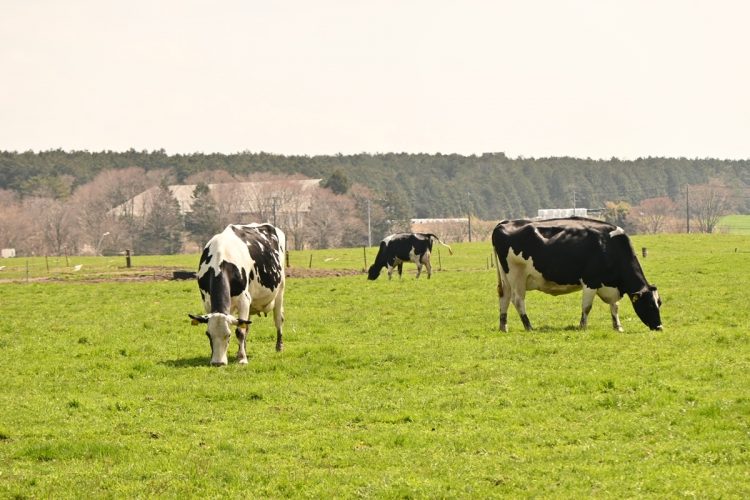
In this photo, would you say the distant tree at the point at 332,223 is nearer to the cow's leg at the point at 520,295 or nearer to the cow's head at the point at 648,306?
the cow's leg at the point at 520,295

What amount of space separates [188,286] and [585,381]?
1169 inches

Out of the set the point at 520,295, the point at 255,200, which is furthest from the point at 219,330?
the point at 255,200

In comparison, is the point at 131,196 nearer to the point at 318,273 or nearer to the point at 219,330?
the point at 318,273

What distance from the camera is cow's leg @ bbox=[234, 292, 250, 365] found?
20266mm

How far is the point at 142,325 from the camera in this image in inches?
1108

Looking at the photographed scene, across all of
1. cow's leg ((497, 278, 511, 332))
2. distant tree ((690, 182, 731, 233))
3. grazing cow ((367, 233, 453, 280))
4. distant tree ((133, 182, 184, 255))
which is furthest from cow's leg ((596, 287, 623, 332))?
distant tree ((690, 182, 731, 233))

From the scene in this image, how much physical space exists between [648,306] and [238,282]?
9602mm

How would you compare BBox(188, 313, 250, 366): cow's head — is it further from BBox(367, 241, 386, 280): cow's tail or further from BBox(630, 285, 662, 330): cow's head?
BBox(367, 241, 386, 280): cow's tail

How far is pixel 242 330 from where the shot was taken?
2031 centimetres

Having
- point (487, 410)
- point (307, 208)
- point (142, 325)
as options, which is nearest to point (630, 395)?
point (487, 410)

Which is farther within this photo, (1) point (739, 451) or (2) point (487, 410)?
(2) point (487, 410)

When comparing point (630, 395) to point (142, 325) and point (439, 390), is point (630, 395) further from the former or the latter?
point (142, 325)

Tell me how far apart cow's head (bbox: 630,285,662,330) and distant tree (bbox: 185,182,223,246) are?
109548 mm

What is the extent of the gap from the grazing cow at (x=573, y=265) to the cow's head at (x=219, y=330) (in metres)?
7.53
